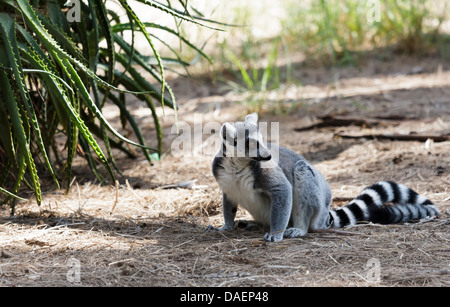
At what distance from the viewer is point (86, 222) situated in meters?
3.39

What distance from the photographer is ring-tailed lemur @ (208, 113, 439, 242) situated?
322 cm

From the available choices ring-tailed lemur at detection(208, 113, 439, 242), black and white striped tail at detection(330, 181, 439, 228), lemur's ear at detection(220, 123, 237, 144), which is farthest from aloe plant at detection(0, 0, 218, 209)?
black and white striped tail at detection(330, 181, 439, 228)

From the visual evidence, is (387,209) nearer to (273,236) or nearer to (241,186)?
(273,236)

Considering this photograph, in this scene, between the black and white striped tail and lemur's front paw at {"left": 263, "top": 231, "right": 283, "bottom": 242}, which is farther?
the black and white striped tail

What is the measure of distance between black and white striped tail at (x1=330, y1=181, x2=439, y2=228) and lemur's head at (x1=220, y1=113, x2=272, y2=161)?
71 centimetres

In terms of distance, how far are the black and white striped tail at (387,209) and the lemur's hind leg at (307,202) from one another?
16 cm

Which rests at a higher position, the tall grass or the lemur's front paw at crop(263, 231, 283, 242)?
the tall grass

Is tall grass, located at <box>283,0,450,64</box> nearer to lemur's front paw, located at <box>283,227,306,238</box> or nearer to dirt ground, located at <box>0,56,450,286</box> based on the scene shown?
dirt ground, located at <box>0,56,450,286</box>

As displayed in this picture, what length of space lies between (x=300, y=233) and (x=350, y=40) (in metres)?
5.58

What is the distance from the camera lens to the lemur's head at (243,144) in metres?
3.20

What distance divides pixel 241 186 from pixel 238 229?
379 millimetres

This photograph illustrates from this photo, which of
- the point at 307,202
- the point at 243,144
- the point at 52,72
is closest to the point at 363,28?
the point at 307,202

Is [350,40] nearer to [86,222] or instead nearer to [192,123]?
[192,123]

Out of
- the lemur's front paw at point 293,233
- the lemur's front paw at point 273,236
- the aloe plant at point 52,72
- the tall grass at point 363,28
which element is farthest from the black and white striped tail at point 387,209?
the tall grass at point 363,28
